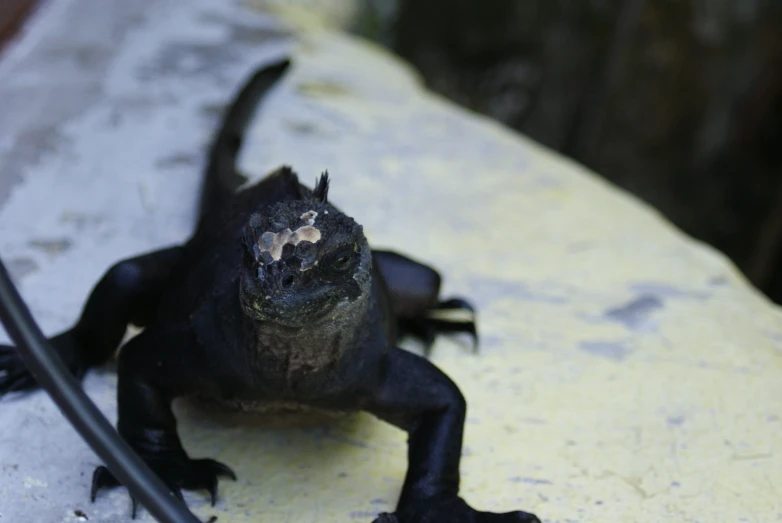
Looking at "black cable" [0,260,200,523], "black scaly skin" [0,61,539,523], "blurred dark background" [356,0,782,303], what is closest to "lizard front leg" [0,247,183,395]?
"black scaly skin" [0,61,539,523]

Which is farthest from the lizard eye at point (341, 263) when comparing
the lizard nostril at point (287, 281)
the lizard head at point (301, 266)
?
the lizard nostril at point (287, 281)

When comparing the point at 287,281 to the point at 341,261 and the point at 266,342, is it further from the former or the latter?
the point at 266,342

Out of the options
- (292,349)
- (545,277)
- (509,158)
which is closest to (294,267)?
(292,349)

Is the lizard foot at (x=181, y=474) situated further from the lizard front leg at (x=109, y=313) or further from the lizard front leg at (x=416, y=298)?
the lizard front leg at (x=416, y=298)

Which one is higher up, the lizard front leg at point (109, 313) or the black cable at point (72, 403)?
the black cable at point (72, 403)

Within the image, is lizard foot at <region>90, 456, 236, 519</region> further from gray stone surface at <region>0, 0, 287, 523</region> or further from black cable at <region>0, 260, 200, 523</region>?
black cable at <region>0, 260, 200, 523</region>
